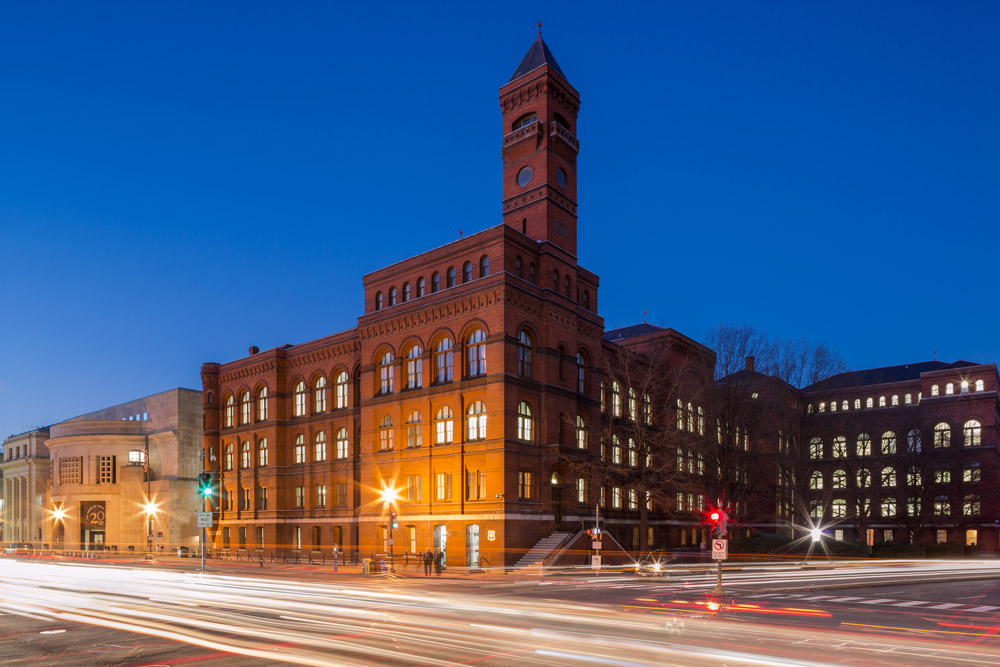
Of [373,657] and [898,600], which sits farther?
[898,600]

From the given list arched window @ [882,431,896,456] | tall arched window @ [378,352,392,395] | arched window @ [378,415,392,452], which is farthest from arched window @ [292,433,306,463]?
arched window @ [882,431,896,456]

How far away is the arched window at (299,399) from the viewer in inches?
2537

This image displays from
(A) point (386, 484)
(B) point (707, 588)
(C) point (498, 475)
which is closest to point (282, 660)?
(B) point (707, 588)

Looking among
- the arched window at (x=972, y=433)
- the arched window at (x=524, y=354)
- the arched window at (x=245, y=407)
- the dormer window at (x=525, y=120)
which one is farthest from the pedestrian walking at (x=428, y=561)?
the arched window at (x=972, y=433)

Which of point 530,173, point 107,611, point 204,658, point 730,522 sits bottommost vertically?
point 730,522

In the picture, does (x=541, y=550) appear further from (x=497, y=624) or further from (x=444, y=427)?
(x=497, y=624)

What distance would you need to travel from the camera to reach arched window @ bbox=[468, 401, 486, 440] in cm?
4697

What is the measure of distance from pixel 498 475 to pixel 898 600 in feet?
74.8

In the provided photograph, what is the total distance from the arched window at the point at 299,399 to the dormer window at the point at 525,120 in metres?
28.0

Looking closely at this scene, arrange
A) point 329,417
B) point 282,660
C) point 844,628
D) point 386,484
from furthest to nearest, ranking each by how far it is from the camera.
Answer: point 329,417 → point 386,484 → point 844,628 → point 282,660

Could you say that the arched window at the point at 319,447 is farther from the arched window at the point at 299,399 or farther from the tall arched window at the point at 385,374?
the tall arched window at the point at 385,374

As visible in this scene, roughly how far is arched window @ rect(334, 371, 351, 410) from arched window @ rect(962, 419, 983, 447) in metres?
66.2

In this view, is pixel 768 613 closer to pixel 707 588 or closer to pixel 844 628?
pixel 844 628

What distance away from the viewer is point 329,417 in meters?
60.9
